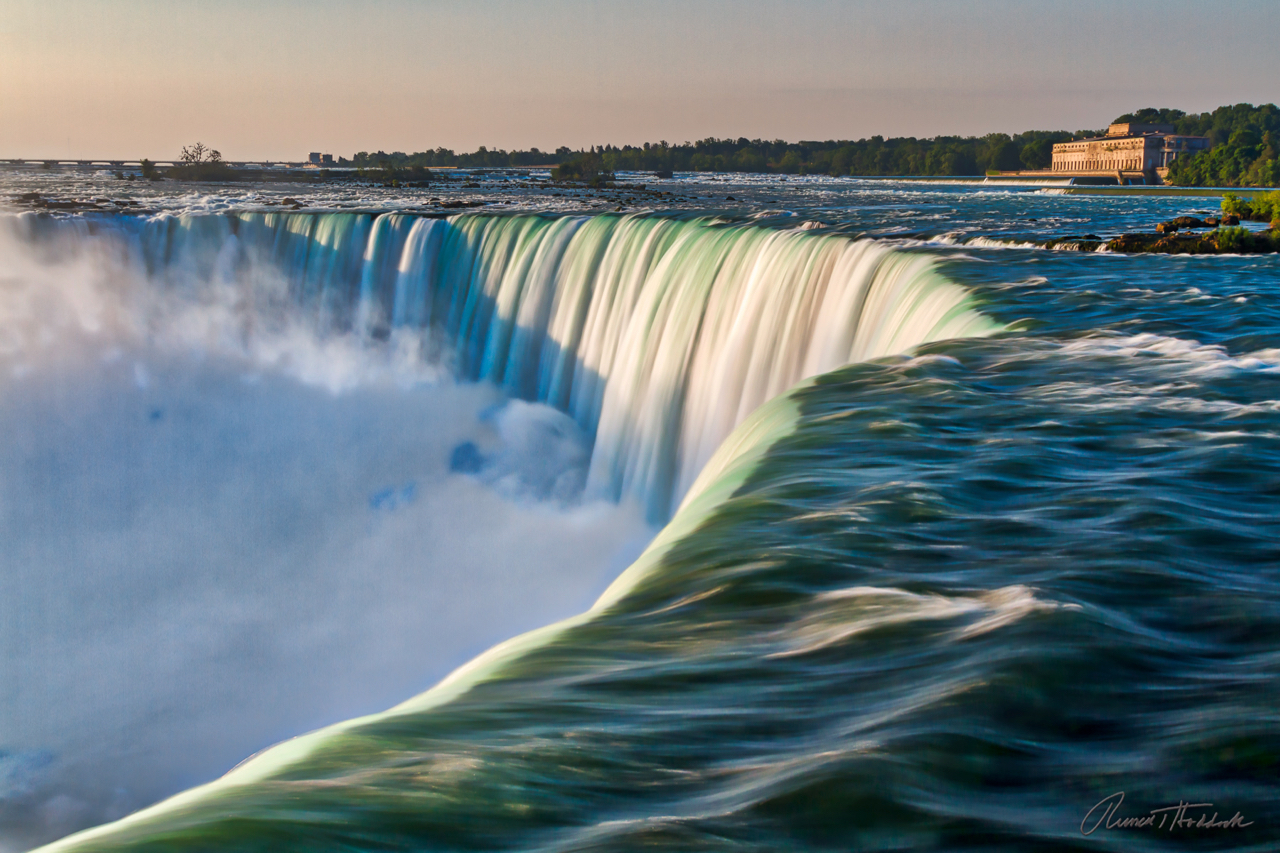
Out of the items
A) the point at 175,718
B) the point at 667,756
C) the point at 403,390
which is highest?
the point at 667,756

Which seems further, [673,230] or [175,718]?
[673,230]

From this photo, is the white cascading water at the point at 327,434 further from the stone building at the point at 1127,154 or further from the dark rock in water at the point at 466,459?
the stone building at the point at 1127,154

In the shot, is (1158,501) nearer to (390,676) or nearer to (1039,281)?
(1039,281)

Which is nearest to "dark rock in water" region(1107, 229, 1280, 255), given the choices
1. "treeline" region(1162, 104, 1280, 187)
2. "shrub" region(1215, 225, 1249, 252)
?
"shrub" region(1215, 225, 1249, 252)

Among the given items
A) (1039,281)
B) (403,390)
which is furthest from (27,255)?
(1039,281)

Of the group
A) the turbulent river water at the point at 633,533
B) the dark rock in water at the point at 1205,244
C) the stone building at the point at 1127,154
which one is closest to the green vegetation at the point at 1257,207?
the turbulent river water at the point at 633,533
